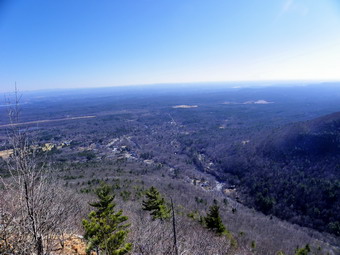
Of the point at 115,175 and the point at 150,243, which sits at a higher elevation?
the point at 150,243

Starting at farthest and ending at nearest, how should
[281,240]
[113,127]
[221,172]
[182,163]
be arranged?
[113,127]
[182,163]
[221,172]
[281,240]

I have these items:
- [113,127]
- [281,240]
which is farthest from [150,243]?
[113,127]

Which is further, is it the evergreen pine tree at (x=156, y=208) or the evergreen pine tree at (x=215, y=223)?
the evergreen pine tree at (x=215, y=223)

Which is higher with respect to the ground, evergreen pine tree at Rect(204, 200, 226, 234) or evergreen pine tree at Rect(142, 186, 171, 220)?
evergreen pine tree at Rect(142, 186, 171, 220)

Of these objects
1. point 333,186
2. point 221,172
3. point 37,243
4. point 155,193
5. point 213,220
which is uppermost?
point 37,243

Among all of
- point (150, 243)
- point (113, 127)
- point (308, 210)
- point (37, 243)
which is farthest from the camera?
point (113, 127)

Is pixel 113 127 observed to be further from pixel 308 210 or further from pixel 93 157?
pixel 308 210

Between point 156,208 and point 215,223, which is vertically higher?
point 156,208

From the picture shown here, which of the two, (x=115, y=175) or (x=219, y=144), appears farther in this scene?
(x=219, y=144)

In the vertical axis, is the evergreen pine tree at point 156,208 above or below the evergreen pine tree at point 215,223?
above

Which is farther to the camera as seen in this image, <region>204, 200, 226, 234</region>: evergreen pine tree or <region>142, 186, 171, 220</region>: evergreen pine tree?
<region>204, 200, 226, 234</region>: evergreen pine tree
